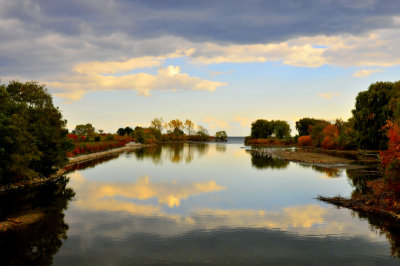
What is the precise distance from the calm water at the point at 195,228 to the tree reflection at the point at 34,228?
0.05 metres

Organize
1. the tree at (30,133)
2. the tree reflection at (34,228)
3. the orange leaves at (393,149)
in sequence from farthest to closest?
the tree at (30,133) < the orange leaves at (393,149) < the tree reflection at (34,228)

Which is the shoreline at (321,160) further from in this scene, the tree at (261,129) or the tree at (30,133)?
the tree at (261,129)

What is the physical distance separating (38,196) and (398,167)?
27369 mm

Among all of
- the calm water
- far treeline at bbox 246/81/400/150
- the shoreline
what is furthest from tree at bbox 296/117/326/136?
the calm water

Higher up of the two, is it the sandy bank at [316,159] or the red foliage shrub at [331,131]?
the red foliage shrub at [331,131]

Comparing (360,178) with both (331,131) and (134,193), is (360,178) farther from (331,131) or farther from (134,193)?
(331,131)

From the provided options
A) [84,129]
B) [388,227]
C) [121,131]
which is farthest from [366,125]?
[121,131]

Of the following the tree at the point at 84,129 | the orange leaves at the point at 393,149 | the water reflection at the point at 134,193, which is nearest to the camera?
the orange leaves at the point at 393,149

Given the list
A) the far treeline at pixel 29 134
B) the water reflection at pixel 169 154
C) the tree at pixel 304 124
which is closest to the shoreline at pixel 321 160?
the water reflection at pixel 169 154

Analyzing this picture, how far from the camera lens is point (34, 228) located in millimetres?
17969

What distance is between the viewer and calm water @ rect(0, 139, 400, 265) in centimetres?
1446

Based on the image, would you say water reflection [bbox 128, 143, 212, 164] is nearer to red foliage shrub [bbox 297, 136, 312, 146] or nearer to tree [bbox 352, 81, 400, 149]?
tree [bbox 352, 81, 400, 149]

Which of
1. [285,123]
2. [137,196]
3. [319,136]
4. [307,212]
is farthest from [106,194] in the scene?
[285,123]

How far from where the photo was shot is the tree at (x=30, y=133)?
2662 cm
